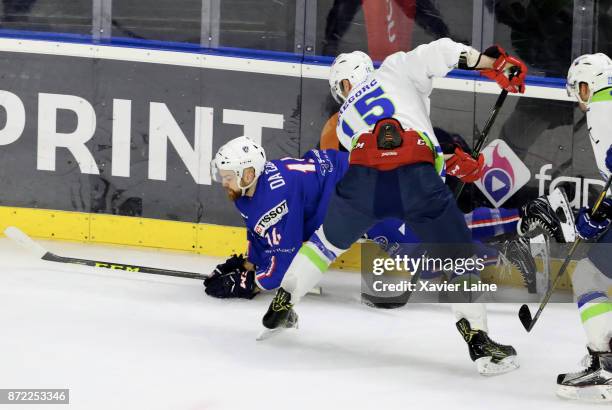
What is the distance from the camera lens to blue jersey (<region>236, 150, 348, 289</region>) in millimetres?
5156

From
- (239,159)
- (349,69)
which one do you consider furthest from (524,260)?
(239,159)

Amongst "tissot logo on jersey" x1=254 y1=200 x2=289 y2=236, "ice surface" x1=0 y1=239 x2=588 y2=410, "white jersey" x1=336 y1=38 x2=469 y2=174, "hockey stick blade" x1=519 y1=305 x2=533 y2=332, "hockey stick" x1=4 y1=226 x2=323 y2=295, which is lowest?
"ice surface" x1=0 y1=239 x2=588 y2=410

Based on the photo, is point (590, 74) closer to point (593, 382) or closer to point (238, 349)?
point (593, 382)

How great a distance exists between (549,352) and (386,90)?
115 centimetres

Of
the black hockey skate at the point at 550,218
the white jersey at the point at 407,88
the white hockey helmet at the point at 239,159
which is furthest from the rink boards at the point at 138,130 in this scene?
the white jersey at the point at 407,88

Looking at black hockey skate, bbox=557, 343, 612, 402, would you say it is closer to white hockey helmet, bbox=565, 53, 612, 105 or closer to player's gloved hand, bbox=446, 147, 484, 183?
white hockey helmet, bbox=565, 53, 612, 105

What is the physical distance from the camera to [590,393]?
395 cm

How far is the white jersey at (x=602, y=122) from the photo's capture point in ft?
14.3

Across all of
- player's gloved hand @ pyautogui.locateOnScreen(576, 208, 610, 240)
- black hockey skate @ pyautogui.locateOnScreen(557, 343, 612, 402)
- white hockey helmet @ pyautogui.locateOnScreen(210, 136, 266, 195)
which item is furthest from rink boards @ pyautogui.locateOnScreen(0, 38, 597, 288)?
black hockey skate @ pyautogui.locateOnScreen(557, 343, 612, 402)

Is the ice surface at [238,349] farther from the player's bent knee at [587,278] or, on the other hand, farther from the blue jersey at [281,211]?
the player's bent knee at [587,278]

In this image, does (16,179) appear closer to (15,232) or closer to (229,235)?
(15,232)

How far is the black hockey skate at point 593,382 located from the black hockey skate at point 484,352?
310 millimetres

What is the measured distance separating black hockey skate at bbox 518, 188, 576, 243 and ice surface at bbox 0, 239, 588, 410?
12.9 inches

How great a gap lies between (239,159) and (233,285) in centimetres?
58
